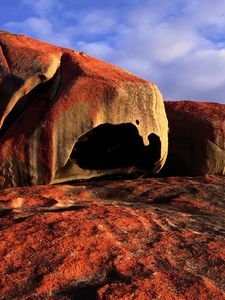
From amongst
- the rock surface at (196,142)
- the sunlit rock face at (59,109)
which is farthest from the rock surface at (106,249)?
the rock surface at (196,142)

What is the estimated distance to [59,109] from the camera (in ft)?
16.3

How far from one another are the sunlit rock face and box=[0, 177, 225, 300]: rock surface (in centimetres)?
62

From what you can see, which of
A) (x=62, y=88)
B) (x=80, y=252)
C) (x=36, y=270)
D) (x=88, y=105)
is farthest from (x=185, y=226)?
(x=62, y=88)

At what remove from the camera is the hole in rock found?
5590 mm

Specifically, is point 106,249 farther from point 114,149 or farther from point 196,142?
point 196,142

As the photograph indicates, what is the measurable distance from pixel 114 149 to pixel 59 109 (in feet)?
3.72

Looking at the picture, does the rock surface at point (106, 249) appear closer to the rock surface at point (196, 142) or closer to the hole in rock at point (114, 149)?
the hole in rock at point (114, 149)

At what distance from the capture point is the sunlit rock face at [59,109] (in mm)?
4961

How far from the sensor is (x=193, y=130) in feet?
22.7

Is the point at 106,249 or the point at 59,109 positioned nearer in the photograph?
the point at 106,249

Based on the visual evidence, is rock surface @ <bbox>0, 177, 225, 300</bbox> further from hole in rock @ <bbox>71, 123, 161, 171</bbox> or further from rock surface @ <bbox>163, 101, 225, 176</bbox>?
rock surface @ <bbox>163, 101, 225, 176</bbox>

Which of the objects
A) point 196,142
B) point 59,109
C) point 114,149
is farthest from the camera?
point 196,142

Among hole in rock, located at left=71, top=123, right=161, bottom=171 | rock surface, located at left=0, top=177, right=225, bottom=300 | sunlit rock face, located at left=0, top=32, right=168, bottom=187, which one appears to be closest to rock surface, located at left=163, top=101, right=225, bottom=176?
hole in rock, located at left=71, top=123, right=161, bottom=171

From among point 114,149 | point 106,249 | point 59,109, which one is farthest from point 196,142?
point 106,249
